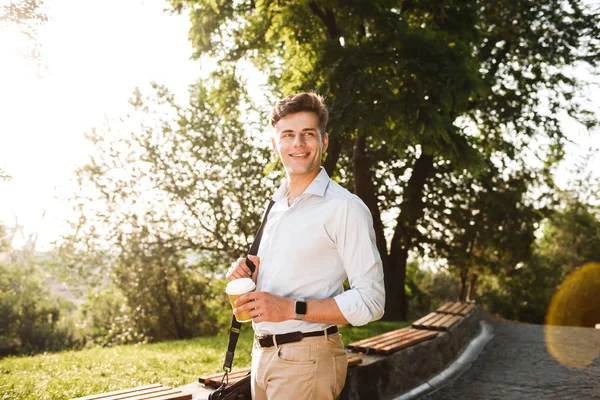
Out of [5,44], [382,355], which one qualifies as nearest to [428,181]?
[382,355]

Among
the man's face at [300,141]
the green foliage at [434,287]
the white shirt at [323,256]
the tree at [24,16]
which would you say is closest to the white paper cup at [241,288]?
the white shirt at [323,256]

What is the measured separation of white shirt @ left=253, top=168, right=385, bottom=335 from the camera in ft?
8.21

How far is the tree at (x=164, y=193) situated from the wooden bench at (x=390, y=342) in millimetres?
13542

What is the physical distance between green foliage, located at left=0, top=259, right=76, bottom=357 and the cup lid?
1419cm

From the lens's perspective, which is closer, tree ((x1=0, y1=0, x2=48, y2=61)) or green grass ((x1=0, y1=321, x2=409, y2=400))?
green grass ((x1=0, y1=321, x2=409, y2=400))

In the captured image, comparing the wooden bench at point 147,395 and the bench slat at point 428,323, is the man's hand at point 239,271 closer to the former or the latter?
the wooden bench at point 147,395

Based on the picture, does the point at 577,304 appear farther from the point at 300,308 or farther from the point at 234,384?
the point at 300,308

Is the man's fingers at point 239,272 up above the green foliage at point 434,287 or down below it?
below

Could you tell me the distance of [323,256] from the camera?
2.66m

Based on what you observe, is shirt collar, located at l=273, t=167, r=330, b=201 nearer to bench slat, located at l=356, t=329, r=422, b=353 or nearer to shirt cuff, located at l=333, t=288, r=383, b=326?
shirt cuff, located at l=333, t=288, r=383, b=326

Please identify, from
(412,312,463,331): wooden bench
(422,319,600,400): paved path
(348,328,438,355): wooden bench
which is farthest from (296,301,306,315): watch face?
(412,312,463,331): wooden bench

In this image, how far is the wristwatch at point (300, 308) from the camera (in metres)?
2.47

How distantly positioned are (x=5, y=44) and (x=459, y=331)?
8.46 m

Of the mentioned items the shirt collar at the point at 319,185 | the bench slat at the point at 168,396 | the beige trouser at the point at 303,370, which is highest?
the shirt collar at the point at 319,185
